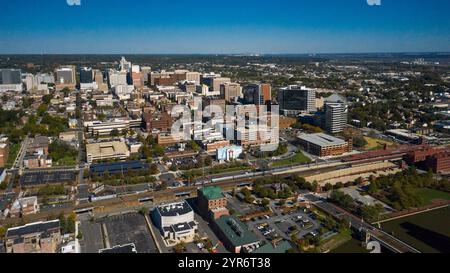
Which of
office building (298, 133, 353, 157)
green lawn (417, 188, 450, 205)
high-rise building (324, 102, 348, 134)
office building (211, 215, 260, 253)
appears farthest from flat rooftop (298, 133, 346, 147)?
office building (211, 215, 260, 253)

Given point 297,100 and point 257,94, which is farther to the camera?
point 257,94

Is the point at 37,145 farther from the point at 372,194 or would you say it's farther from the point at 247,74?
the point at 247,74

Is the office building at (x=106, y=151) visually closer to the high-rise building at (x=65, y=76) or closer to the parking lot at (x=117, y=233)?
the parking lot at (x=117, y=233)

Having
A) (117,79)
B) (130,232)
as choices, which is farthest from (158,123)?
(117,79)

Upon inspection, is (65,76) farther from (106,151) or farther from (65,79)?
(106,151)

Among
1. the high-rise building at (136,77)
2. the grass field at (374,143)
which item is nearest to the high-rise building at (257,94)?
the grass field at (374,143)
